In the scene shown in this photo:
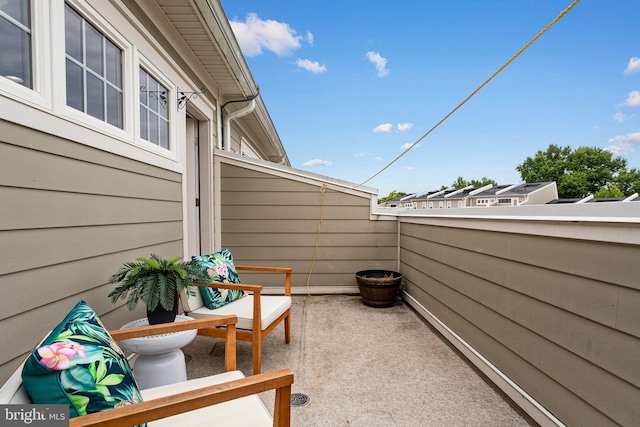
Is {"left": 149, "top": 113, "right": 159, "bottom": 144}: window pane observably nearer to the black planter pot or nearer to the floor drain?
the black planter pot

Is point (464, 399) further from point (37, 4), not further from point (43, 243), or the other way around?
point (37, 4)

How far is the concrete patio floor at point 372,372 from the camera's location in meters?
1.82

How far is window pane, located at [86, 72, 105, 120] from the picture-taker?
1.77 metres

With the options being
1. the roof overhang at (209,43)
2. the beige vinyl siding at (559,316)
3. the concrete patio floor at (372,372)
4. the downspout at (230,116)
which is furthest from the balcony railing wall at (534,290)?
the roof overhang at (209,43)

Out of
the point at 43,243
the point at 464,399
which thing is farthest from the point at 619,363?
the point at 43,243

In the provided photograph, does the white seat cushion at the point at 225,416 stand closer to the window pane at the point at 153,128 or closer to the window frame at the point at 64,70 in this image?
the window frame at the point at 64,70

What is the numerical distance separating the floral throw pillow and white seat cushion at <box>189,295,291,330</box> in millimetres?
45

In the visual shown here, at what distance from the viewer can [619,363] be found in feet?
4.16

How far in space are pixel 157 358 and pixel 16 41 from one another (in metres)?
1.55

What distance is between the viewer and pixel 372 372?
2307mm

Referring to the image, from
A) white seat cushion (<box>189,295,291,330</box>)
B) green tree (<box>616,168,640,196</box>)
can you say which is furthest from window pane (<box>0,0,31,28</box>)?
green tree (<box>616,168,640,196</box>)

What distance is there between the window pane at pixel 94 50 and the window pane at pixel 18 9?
0.43m

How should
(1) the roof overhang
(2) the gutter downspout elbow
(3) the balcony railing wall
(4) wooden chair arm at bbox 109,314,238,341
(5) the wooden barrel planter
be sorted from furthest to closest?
1. (2) the gutter downspout elbow
2. (5) the wooden barrel planter
3. (1) the roof overhang
4. (4) wooden chair arm at bbox 109,314,238,341
5. (3) the balcony railing wall

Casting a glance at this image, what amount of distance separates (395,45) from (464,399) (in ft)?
21.6
